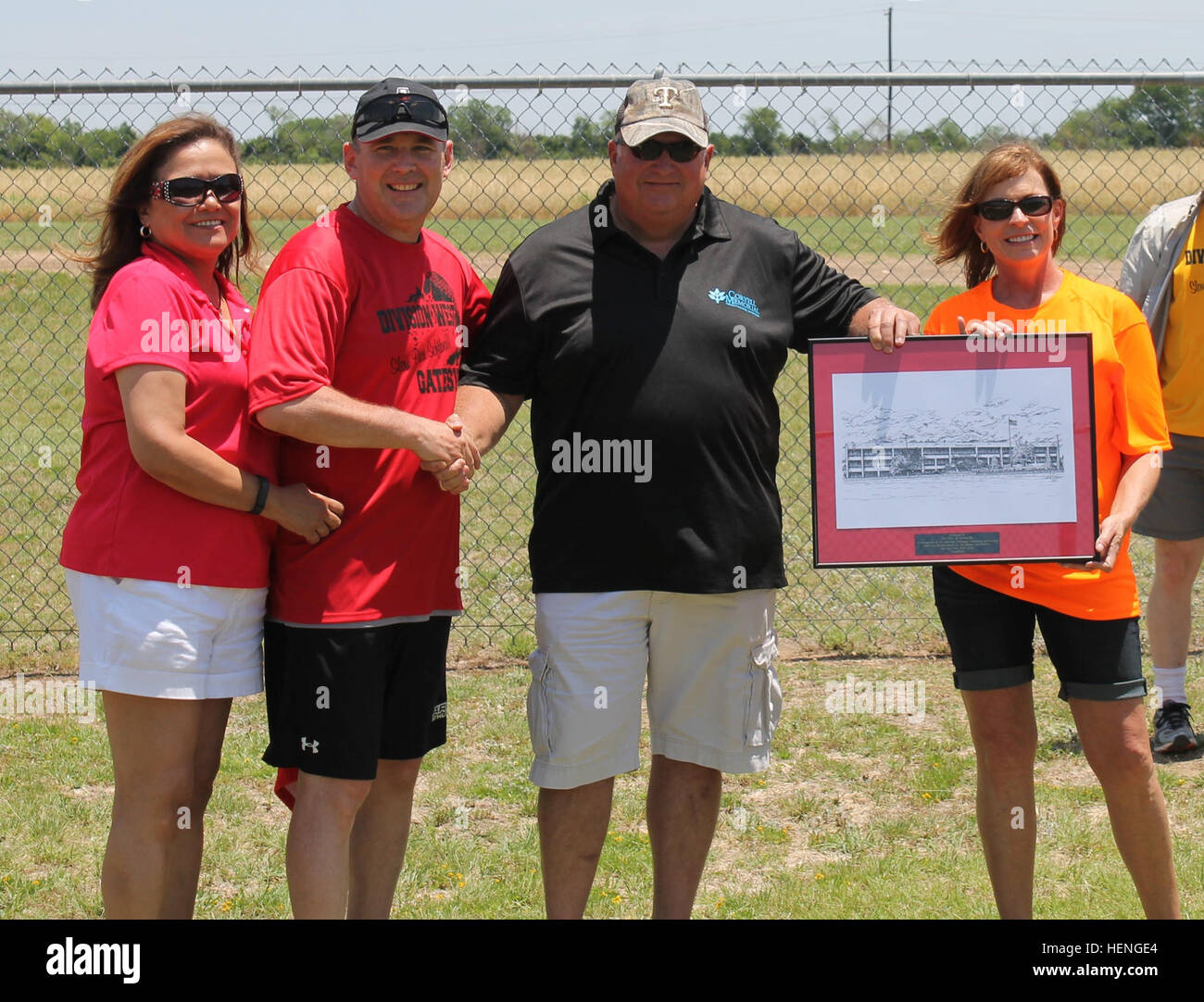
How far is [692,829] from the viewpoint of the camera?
144 inches

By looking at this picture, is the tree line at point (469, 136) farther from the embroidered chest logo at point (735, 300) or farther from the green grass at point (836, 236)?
the green grass at point (836, 236)

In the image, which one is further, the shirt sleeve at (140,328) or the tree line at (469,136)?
the tree line at (469,136)

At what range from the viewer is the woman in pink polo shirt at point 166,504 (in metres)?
3.08

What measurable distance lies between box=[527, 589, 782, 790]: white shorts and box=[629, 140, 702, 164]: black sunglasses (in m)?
1.19

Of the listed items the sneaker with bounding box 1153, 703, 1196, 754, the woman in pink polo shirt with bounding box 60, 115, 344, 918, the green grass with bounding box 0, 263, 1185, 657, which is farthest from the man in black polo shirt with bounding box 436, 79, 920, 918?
the green grass with bounding box 0, 263, 1185, 657

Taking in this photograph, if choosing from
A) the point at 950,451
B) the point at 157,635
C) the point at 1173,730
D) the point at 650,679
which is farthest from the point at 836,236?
the point at 157,635

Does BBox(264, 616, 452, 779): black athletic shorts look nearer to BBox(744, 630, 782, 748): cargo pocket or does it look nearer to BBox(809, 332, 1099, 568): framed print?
BBox(744, 630, 782, 748): cargo pocket

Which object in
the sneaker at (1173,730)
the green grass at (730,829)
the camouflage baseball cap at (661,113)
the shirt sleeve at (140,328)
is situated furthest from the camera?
the sneaker at (1173,730)

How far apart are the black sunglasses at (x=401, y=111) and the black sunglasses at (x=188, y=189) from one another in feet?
1.27

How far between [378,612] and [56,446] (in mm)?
8443

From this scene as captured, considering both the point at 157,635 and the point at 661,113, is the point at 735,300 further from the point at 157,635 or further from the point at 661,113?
the point at 157,635

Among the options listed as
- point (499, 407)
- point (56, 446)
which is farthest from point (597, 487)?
point (56, 446)

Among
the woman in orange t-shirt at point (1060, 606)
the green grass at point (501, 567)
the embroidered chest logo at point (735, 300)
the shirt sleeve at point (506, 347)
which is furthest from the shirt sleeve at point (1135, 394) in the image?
the green grass at point (501, 567)

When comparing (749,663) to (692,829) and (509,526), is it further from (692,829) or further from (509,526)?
(509,526)
